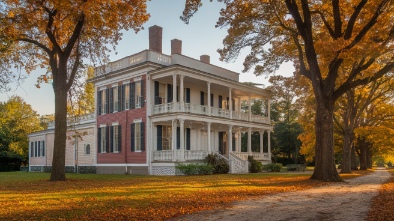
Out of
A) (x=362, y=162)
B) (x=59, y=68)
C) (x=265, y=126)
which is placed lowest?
(x=362, y=162)

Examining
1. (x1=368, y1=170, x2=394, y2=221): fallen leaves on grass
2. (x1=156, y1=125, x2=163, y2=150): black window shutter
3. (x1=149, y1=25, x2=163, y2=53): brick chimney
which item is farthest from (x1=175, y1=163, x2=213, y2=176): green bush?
(x1=368, y1=170, x2=394, y2=221): fallen leaves on grass

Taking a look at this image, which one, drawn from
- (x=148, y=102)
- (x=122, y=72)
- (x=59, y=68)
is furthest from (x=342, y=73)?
(x=59, y=68)

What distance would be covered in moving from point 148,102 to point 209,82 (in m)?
4.82

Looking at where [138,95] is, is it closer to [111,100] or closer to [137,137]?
[137,137]

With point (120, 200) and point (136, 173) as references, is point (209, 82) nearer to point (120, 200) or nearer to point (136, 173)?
point (136, 173)

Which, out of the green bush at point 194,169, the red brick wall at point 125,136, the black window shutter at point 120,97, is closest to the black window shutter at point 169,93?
the red brick wall at point 125,136

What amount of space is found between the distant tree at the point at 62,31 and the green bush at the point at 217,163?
10.8 meters

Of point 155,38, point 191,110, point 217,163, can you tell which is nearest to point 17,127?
point 155,38

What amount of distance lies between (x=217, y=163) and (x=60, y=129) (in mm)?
12188

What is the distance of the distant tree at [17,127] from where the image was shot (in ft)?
167

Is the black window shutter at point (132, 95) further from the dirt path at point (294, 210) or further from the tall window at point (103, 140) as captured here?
the dirt path at point (294, 210)

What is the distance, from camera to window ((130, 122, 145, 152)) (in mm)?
29375

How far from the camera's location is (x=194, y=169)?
26484mm

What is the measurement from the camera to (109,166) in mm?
32406
